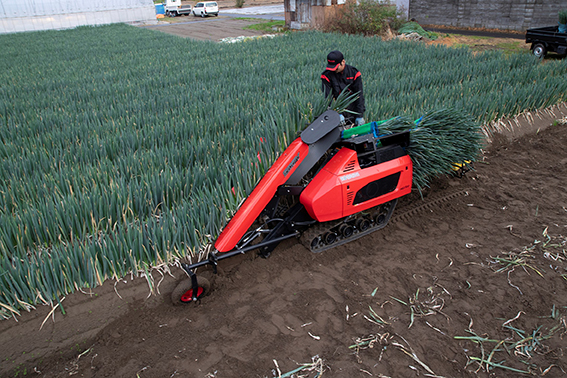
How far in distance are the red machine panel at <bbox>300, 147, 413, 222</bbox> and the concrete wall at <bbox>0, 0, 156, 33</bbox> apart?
2790 centimetres

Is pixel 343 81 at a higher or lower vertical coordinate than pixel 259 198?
higher

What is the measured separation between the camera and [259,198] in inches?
115

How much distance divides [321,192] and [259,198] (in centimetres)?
48

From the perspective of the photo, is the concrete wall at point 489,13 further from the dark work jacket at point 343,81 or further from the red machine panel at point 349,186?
the red machine panel at point 349,186

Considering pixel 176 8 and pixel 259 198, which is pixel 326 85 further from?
pixel 176 8

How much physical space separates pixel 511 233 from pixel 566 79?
451 centimetres

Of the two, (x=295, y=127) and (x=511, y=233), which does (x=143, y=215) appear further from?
(x=511, y=233)

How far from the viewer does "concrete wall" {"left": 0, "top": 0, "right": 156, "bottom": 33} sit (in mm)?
23391

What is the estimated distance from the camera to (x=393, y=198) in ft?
11.1

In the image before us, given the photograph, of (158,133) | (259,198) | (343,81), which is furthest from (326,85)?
(158,133)

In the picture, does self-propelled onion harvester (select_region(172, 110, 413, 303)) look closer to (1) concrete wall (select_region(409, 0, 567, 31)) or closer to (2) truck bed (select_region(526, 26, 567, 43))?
(2) truck bed (select_region(526, 26, 567, 43))

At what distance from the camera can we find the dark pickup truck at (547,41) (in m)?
9.65

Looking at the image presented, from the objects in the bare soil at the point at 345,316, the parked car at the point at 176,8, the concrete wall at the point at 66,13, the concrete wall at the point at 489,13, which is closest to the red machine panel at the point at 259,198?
the bare soil at the point at 345,316

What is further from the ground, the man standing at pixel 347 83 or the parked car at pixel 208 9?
the parked car at pixel 208 9
